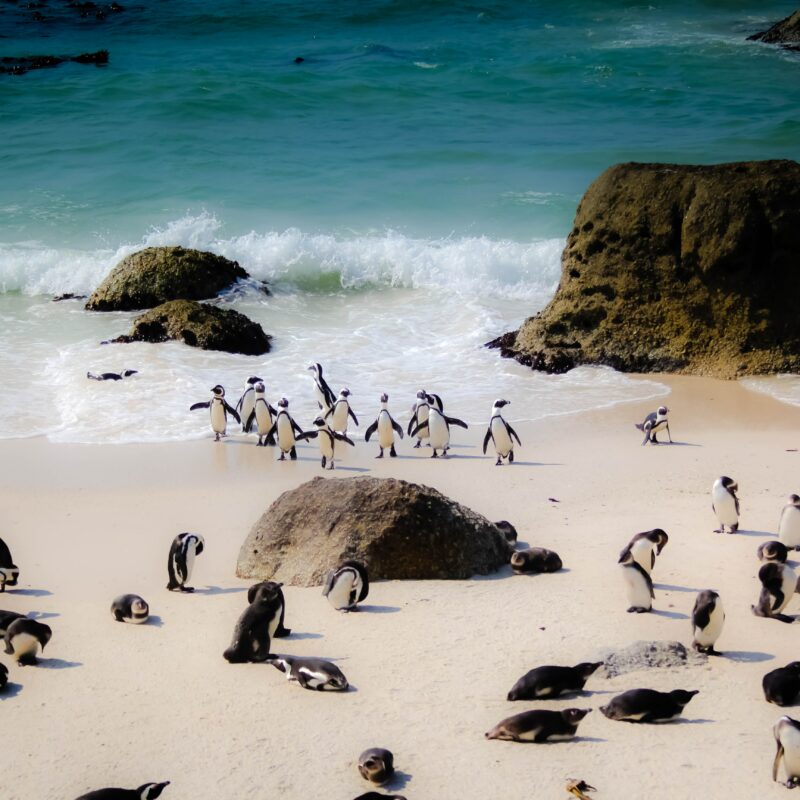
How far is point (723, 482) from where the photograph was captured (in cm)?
917

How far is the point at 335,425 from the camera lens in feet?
43.3

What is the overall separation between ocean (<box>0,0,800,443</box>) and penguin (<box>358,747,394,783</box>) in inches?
296

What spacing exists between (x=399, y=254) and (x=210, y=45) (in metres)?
16.3

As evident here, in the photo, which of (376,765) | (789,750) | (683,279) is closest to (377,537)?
(376,765)

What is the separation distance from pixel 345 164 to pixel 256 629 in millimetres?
21007

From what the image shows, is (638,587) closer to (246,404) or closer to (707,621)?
(707,621)

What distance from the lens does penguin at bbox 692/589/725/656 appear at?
22.6 feet

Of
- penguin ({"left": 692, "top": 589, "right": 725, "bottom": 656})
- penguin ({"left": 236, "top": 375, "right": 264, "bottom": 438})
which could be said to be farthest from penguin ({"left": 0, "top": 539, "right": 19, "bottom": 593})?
penguin ({"left": 236, "top": 375, "right": 264, "bottom": 438})

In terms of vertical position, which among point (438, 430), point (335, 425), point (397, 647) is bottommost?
point (335, 425)

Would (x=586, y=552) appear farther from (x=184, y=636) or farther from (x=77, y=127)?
(x=77, y=127)

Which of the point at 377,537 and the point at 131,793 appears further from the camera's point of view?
the point at 377,537

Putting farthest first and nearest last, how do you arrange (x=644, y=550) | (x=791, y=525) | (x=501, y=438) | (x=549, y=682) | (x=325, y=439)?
(x=325, y=439)
(x=501, y=438)
(x=791, y=525)
(x=644, y=550)
(x=549, y=682)

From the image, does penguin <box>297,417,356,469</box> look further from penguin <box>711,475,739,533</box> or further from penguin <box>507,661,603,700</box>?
penguin <box>507,661,603,700</box>

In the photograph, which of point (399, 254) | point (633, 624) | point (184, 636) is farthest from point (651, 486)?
point (399, 254)
